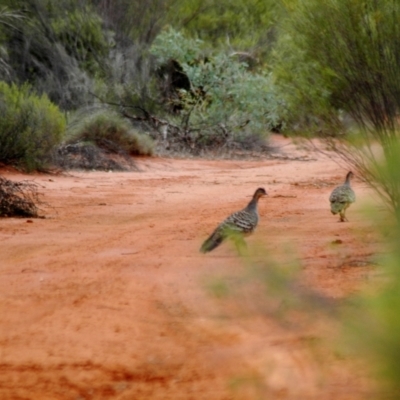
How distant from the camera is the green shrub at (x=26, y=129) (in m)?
21.2

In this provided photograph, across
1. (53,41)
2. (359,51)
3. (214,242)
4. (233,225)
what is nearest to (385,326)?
(233,225)

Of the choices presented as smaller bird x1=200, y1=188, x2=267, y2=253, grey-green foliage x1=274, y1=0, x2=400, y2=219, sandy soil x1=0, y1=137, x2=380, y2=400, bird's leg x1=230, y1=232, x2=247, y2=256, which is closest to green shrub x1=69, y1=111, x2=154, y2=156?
sandy soil x1=0, y1=137, x2=380, y2=400

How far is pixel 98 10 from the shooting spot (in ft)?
125

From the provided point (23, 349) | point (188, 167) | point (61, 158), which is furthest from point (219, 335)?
point (188, 167)

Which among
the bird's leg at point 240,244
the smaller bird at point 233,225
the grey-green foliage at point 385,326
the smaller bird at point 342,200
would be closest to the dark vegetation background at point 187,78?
the smaller bird at point 342,200

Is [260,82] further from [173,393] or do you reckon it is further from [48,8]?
[173,393]

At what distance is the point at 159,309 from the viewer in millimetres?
7754

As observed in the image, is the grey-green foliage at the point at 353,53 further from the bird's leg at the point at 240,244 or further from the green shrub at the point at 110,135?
the green shrub at the point at 110,135

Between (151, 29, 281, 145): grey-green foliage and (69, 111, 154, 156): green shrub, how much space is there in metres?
3.94

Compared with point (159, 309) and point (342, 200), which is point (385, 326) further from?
point (342, 200)

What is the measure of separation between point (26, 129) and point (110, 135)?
6111mm

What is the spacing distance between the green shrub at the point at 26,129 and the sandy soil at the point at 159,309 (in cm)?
605

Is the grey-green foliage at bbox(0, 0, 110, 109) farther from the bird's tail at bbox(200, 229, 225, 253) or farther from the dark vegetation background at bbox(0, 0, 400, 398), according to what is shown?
the bird's tail at bbox(200, 229, 225, 253)

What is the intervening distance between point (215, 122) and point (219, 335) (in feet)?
84.2
